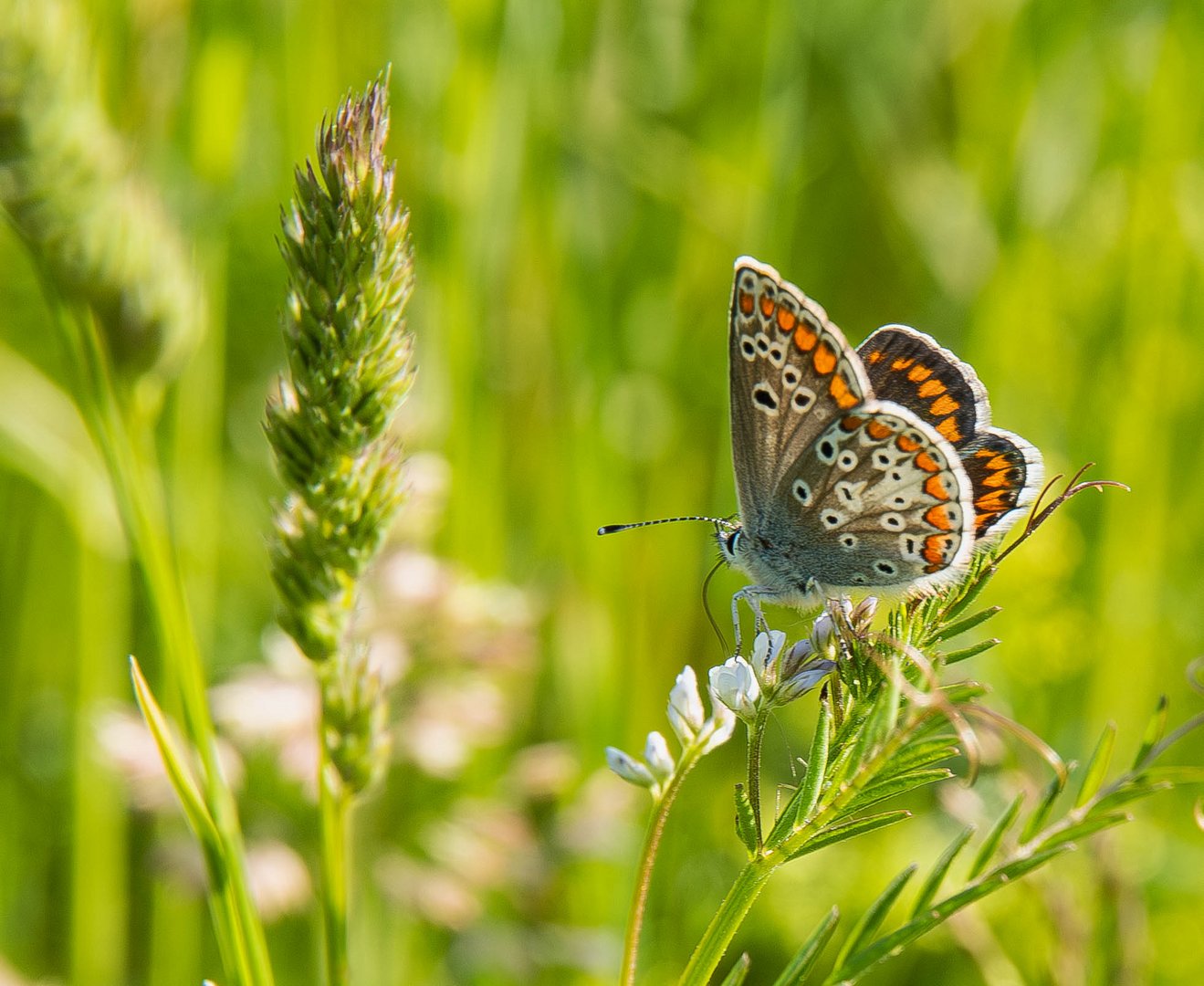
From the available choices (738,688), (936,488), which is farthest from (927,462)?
(738,688)

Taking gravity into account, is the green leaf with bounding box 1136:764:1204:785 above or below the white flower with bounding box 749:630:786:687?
below

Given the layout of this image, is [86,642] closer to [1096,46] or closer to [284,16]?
[284,16]

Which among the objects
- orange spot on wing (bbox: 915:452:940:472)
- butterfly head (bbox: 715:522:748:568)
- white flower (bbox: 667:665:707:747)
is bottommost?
white flower (bbox: 667:665:707:747)

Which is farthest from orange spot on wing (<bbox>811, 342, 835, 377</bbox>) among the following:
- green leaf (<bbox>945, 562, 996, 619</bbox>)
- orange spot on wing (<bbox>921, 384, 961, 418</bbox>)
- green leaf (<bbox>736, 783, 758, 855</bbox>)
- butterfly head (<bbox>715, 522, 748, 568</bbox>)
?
green leaf (<bbox>736, 783, 758, 855</bbox>)

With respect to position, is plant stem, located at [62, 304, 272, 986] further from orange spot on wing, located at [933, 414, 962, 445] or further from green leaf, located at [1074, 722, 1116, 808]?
orange spot on wing, located at [933, 414, 962, 445]

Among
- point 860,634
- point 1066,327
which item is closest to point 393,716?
point 860,634
